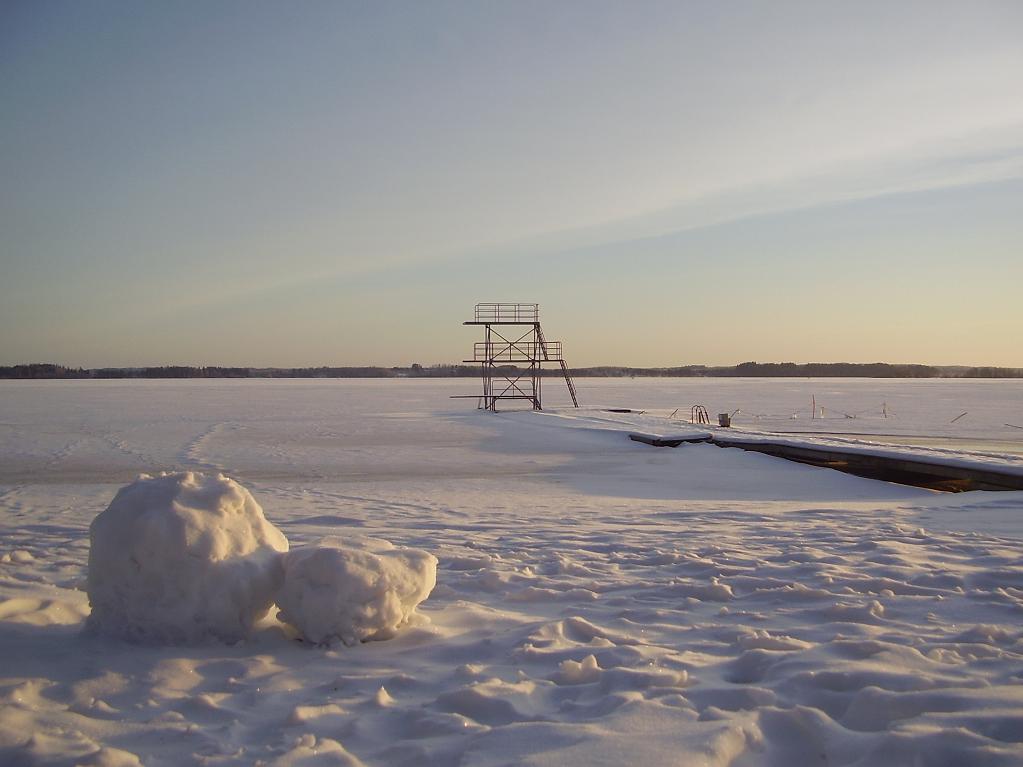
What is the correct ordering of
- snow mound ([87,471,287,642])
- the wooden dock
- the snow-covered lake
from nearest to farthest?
the snow-covered lake < snow mound ([87,471,287,642]) < the wooden dock

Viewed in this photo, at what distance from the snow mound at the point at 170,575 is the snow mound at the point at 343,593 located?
0.70ft

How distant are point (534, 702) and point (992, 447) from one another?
63.6 ft

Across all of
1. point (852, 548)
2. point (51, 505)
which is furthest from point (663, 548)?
point (51, 505)

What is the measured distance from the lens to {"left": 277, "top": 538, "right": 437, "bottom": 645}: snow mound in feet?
13.4

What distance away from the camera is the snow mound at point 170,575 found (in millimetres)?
4035

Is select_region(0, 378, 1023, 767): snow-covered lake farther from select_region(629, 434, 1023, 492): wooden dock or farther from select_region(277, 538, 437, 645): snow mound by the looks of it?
select_region(629, 434, 1023, 492): wooden dock

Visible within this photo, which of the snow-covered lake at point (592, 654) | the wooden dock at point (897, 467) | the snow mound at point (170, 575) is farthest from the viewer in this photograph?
the wooden dock at point (897, 467)

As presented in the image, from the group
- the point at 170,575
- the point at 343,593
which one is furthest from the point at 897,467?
the point at 170,575

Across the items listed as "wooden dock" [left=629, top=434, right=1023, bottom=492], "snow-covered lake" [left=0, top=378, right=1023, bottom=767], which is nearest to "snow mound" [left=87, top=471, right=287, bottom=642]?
"snow-covered lake" [left=0, top=378, right=1023, bottom=767]

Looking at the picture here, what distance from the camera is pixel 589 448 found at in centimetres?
1825

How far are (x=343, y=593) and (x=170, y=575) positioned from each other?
95cm

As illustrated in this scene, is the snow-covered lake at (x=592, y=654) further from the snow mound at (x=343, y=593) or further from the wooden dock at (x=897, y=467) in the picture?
the wooden dock at (x=897, y=467)

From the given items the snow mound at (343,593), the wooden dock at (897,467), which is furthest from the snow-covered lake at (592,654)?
the wooden dock at (897,467)

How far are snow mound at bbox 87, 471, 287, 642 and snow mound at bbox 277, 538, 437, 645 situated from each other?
0.70 feet
